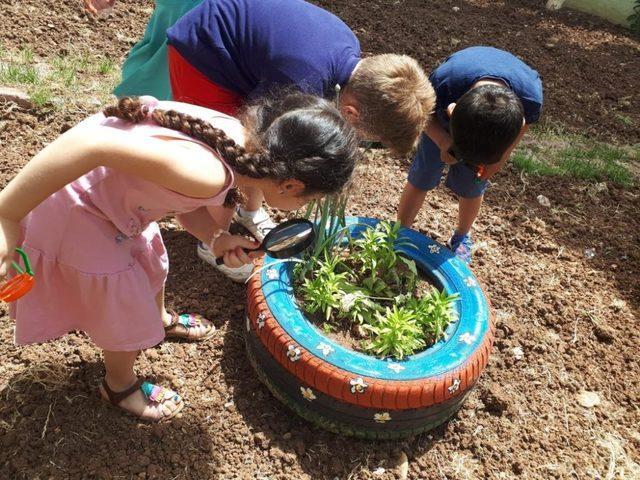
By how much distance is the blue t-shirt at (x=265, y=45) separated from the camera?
2307 millimetres

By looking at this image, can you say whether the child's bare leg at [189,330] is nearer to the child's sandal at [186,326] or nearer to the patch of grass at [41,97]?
the child's sandal at [186,326]

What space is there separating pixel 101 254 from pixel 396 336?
1.17m

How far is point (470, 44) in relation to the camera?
562 cm

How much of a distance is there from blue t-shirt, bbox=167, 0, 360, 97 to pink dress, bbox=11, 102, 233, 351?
23.0 inches

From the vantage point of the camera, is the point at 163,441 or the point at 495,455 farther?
the point at 495,455

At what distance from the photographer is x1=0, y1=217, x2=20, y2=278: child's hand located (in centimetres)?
152

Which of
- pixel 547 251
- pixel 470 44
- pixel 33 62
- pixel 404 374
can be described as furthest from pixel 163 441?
pixel 470 44

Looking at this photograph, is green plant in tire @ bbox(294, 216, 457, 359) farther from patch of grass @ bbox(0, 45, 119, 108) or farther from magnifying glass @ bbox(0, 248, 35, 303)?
patch of grass @ bbox(0, 45, 119, 108)

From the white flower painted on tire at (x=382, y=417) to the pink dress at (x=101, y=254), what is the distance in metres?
0.83

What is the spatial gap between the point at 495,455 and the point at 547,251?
4.82ft

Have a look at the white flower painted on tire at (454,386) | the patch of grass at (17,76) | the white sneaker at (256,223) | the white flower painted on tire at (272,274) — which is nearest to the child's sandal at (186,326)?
the white flower painted on tire at (272,274)

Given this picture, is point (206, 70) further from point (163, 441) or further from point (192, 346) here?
point (163, 441)

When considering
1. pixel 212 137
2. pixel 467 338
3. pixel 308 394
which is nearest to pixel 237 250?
pixel 212 137

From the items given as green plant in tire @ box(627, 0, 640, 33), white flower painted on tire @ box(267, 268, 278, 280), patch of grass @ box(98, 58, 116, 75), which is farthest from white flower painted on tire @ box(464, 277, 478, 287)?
green plant in tire @ box(627, 0, 640, 33)
